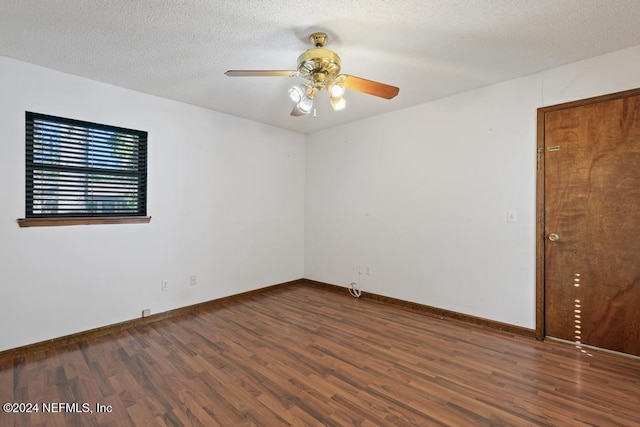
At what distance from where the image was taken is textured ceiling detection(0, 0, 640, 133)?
1862mm

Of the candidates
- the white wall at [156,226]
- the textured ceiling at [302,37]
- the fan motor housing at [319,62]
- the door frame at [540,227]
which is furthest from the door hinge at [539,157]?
the white wall at [156,226]

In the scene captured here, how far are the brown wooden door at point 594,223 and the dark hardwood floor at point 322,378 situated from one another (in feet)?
0.91

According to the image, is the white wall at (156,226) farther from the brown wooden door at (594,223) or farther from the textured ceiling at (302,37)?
the brown wooden door at (594,223)

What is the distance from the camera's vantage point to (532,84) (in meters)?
2.81

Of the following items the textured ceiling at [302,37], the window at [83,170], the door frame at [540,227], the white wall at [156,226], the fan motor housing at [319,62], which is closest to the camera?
the textured ceiling at [302,37]

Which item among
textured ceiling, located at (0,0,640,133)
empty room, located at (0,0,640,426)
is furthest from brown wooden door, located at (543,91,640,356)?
textured ceiling, located at (0,0,640,133)

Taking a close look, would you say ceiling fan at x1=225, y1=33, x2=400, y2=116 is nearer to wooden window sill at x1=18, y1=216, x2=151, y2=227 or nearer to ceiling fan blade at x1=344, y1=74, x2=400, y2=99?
ceiling fan blade at x1=344, y1=74, x2=400, y2=99

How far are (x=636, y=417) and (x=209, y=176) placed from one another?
163 inches

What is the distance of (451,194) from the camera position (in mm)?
3367

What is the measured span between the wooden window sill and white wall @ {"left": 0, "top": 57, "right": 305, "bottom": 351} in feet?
0.16

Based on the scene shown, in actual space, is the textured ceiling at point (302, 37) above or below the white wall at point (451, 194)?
above

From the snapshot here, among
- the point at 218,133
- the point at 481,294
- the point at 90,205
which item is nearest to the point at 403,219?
the point at 481,294

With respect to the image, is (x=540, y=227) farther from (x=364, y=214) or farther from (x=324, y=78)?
Answer: (x=324, y=78)

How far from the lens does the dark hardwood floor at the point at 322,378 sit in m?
1.76
